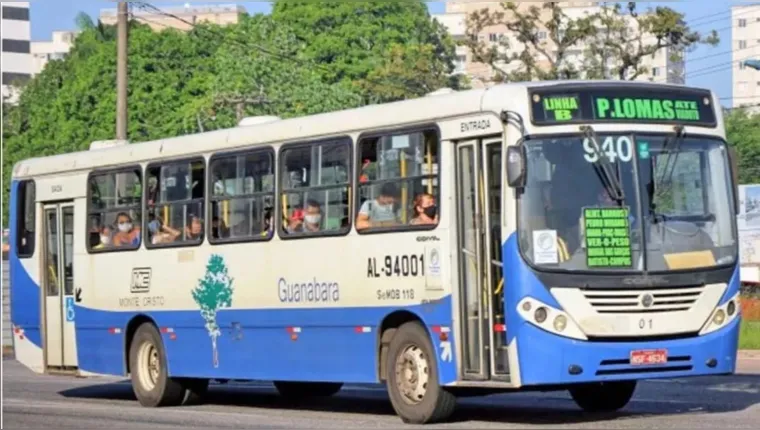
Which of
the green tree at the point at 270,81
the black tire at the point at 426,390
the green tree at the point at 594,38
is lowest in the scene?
the black tire at the point at 426,390

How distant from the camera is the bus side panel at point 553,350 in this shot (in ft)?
51.6

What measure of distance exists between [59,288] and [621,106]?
9.71 m

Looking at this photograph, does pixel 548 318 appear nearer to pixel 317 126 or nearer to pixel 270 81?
pixel 317 126

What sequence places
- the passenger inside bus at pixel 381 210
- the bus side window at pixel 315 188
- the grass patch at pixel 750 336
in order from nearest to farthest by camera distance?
the passenger inside bus at pixel 381 210 < the bus side window at pixel 315 188 < the grass patch at pixel 750 336

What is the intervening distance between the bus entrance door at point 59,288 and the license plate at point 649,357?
31.1 feet

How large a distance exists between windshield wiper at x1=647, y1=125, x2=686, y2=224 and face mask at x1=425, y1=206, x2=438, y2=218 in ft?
6.42

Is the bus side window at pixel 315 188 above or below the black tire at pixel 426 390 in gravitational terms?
above

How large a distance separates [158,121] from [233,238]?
243 feet

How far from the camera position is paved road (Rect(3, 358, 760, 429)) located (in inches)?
667

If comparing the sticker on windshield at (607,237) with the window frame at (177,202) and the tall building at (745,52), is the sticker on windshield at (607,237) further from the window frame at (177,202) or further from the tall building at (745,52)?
the tall building at (745,52)

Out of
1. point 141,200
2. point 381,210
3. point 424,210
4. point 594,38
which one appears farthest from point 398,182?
point 594,38

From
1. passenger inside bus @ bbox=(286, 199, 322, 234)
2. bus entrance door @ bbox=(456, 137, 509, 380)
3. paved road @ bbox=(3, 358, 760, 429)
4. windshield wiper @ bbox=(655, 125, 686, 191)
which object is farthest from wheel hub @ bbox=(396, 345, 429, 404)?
windshield wiper @ bbox=(655, 125, 686, 191)

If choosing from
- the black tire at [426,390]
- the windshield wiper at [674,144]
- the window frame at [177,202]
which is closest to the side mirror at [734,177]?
the windshield wiper at [674,144]

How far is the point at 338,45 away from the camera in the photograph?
102 meters
